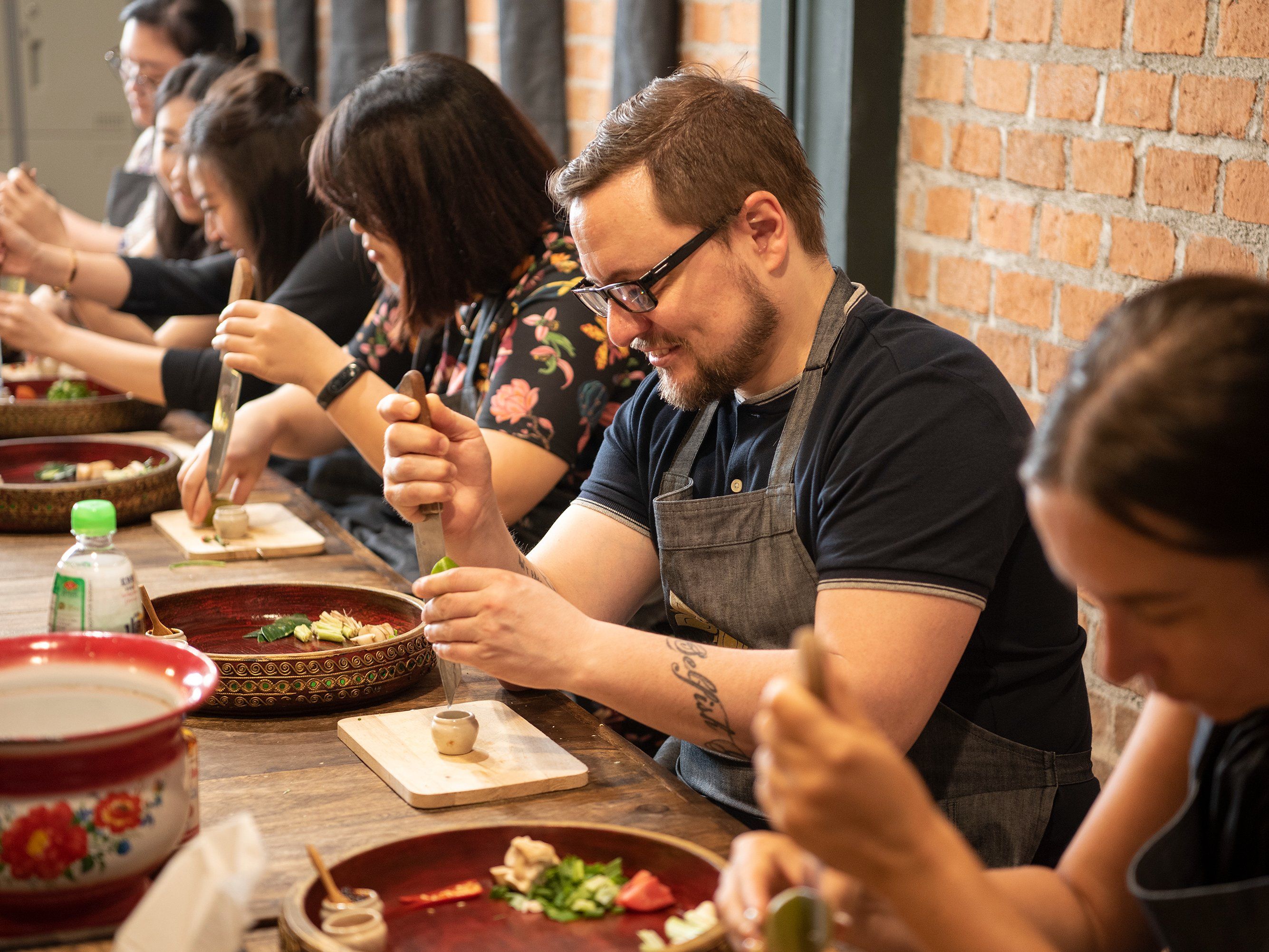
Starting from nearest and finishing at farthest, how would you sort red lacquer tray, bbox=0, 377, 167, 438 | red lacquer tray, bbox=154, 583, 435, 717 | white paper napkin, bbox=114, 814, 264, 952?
white paper napkin, bbox=114, 814, 264, 952, red lacquer tray, bbox=154, 583, 435, 717, red lacquer tray, bbox=0, 377, 167, 438

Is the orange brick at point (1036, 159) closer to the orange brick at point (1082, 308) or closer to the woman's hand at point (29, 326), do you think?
the orange brick at point (1082, 308)

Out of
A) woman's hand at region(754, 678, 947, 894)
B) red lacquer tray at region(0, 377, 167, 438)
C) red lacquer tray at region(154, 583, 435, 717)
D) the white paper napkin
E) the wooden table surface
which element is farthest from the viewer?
red lacquer tray at region(0, 377, 167, 438)

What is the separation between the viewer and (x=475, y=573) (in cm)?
128

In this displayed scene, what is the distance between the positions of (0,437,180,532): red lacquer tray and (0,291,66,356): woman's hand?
0.30 m

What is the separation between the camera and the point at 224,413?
198 cm

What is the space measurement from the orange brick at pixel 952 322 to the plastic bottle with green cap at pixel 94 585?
1361mm

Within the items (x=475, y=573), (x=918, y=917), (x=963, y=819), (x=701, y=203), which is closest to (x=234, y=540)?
(x=475, y=573)

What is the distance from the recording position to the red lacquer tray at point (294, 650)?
1316 millimetres

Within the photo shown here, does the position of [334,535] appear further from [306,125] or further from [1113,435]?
[1113,435]

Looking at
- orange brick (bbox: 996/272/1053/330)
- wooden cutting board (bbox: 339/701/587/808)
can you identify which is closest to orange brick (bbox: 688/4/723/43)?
orange brick (bbox: 996/272/1053/330)

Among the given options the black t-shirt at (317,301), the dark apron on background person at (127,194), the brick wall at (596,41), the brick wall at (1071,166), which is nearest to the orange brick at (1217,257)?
the brick wall at (1071,166)

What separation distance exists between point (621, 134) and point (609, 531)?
476 millimetres

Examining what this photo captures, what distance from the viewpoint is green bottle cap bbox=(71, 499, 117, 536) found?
4.24 feet

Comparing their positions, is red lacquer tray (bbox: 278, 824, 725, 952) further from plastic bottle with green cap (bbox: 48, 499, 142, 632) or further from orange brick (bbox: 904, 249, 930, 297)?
orange brick (bbox: 904, 249, 930, 297)
